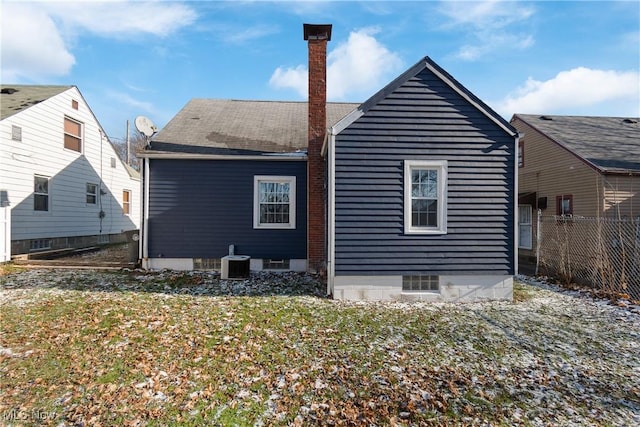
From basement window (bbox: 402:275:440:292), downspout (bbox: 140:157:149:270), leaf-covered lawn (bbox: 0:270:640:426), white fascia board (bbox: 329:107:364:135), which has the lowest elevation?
leaf-covered lawn (bbox: 0:270:640:426)

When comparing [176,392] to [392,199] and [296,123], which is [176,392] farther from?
[296,123]

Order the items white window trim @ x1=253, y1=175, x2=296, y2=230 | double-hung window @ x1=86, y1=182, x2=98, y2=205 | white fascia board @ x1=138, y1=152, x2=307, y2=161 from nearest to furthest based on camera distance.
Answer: white fascia board @ x1=138, y1=152, x2=307, y2=161
white window trim @ x1=253, y1=175, x2=296, y2=230
double-hung window @ x1=86, y1=182, x2=98, y2=205

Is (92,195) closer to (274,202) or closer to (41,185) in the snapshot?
(41,185)

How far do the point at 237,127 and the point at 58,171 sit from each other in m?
7.86

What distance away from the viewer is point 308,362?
4297 mm

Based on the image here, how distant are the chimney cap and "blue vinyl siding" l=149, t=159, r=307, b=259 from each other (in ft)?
11.5

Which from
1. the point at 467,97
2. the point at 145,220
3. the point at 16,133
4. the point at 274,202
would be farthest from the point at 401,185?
the point at 16,133

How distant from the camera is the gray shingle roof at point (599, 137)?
11383 mm

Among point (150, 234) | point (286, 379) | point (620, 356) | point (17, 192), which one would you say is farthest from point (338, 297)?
point (17, 192)

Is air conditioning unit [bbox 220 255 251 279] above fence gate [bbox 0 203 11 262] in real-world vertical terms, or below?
below

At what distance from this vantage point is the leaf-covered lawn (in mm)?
A: 3383

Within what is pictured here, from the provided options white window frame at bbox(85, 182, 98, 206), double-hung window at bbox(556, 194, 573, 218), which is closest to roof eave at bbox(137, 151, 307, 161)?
white window frame at bbox(85, 182, 98, 206)

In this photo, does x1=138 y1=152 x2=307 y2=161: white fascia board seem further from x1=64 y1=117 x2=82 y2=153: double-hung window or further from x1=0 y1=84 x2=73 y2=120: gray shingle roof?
x1=64 y1=117 x2=82 y2=153: double-hung window

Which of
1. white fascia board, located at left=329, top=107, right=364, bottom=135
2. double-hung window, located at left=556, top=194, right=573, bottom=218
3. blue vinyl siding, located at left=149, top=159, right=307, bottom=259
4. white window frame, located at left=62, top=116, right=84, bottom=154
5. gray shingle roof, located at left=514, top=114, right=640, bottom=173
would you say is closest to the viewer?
white fascia board, located at left=329, top=107, right=364, bottom=135
